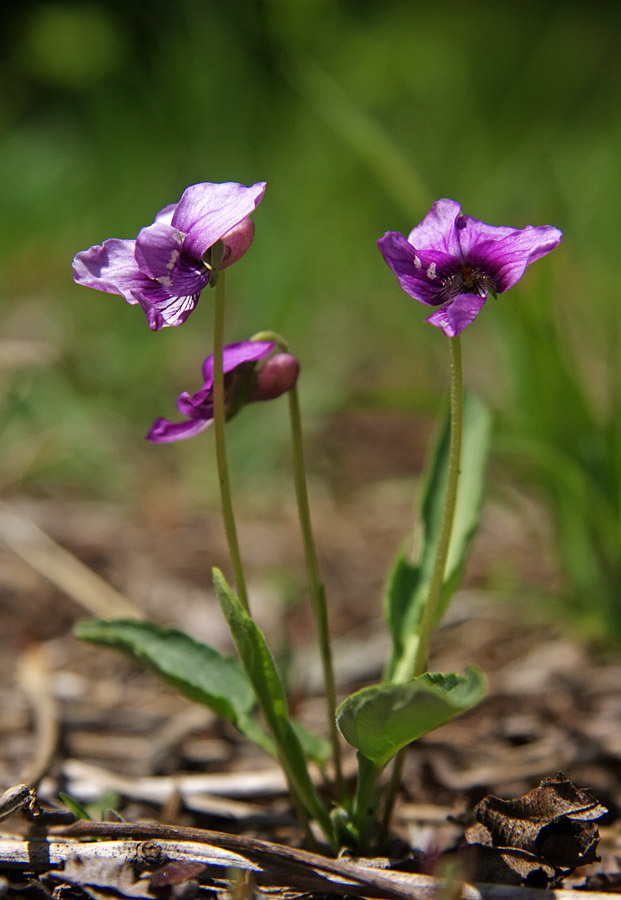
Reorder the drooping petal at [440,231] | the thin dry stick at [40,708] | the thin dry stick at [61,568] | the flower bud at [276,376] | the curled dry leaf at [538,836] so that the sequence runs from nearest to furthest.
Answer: the drooping petal at [440,231]
the curled dry leaf at [538,836]
the flower bud at [276,376]
the thin dry stick at [40,708]
the thin dry stick at [61,568]

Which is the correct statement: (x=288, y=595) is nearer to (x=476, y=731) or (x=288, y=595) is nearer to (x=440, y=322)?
(x=476, y=731)

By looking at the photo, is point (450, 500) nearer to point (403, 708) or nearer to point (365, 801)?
point (403, 708)

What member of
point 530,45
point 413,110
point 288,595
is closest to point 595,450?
point 288,595

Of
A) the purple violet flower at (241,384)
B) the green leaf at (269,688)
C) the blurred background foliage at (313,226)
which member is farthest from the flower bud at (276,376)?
the blurred background foliage at (313,226)

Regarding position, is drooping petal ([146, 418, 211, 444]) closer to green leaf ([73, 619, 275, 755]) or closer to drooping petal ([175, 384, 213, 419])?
drooping petal ([175, 384, 213, 419])

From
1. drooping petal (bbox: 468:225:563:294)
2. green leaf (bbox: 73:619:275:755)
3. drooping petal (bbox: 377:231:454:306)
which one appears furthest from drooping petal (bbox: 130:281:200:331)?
green leaf (bbox: 73:619:275:755)

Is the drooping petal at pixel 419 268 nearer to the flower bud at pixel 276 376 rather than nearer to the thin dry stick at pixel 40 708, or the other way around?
the flower bud at pixel 276 376
